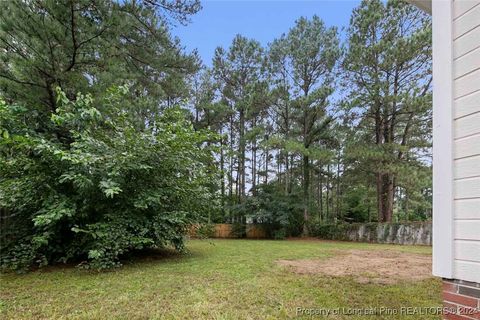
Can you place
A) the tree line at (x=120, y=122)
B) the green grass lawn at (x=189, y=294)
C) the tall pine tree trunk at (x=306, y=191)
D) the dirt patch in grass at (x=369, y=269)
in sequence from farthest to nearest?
the tall pine tree trunk at (x=306, y=191) → the tree line at (x=120, y=122) → the dirt patch in grass at (x=369, y=269) → the green grass lawn at (x=189, y=294)

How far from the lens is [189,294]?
11.3 feet

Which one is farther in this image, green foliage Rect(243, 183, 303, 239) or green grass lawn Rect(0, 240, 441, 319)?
green foliage Rect(243, 183, 303, 239)

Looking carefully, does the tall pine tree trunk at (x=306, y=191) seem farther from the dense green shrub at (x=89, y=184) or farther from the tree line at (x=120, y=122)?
the dense green shrub at (x=89, y=184)

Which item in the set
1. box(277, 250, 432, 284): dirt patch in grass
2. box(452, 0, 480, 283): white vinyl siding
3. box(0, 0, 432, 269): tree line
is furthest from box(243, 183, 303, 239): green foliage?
box(452, 0, 480, 283): white vinyl siding

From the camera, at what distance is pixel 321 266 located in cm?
541

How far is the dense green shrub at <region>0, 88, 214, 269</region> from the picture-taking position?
4539 millimetres

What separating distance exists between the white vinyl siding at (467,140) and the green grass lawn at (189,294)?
4.82 feet

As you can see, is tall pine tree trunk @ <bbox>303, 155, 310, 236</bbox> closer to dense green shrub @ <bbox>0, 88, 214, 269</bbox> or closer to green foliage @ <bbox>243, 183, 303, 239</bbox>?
green foliage @ <bbox>243, 183, 303, 239</bbox>

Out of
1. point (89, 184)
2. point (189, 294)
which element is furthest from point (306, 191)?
point (189, 294)

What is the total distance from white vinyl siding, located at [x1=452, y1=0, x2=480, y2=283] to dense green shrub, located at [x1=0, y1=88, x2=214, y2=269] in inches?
156

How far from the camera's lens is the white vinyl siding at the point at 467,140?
1661mm

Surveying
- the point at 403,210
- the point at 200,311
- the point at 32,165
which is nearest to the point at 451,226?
the point at 200,311

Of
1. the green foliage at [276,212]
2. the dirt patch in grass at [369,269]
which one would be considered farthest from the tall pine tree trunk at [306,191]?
the dirt patch in grass at [369,269]

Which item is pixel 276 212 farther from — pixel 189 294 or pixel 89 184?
pixel 189 294
